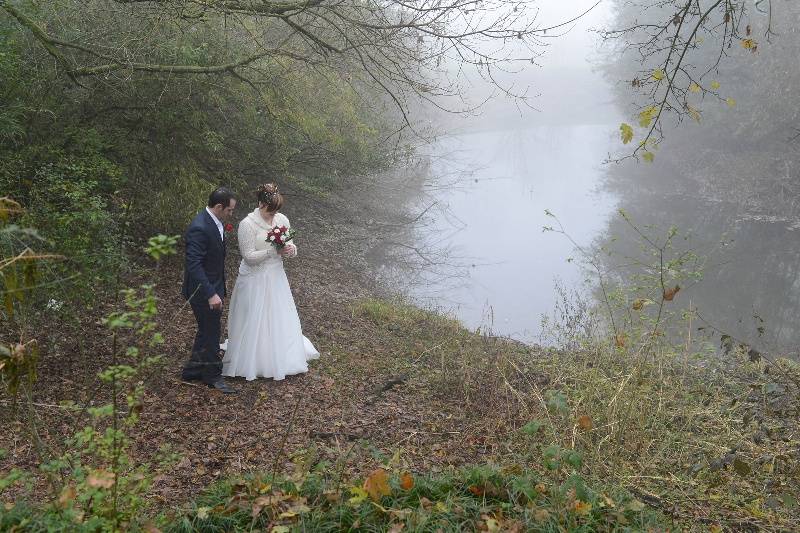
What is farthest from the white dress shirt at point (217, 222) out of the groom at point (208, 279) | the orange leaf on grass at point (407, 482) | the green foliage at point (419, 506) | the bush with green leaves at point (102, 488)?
the orange leaf on grass at point (407, 482)

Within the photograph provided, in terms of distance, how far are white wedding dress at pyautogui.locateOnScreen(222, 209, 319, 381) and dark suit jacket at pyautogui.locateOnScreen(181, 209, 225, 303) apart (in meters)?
0.54

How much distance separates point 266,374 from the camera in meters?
7.38

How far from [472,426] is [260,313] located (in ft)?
8.11

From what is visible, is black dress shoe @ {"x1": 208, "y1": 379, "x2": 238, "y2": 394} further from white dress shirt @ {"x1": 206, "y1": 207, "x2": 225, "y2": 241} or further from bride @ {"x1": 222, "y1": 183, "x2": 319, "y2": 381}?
white dress shirt @ {"x1": 206, "y1": 207, "x2": 225, "y2": 241}

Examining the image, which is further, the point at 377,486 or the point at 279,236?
the point at 279,236

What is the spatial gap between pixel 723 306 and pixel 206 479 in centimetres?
1515

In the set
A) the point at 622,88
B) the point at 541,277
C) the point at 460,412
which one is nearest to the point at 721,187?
the point at 622,88

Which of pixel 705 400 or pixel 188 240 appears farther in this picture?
pixel 705 400

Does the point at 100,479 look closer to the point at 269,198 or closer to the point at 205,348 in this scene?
the point at 205,348

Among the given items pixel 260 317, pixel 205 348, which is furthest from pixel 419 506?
pixel 260 317

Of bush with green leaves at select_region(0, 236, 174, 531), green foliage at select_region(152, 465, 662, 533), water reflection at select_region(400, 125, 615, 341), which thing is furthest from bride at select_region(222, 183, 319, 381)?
bush with green leaves at select_region(0, 236, 174, 531)

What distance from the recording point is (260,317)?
24.0 ft

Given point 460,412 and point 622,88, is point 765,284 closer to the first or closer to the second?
point 460,412

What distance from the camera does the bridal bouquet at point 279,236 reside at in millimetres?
6957
